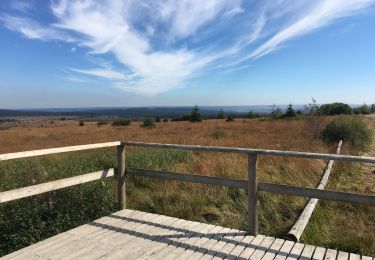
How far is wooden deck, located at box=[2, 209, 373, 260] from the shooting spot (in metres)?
3.89

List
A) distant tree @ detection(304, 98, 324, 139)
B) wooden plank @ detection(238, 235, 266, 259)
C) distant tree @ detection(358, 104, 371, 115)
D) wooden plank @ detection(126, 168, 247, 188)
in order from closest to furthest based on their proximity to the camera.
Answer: wooden plank @ detection(238, 235, 266, 259)
wooden plank @ detection(126, 168, 247, 188)
distant tree @ detection(304, 98, 324, 139)
distant tree @ detection(358, 104, 371, 115)

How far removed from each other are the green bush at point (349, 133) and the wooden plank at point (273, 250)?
13.5 metres

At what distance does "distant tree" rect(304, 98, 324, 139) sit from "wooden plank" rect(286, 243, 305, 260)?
52.5 feet

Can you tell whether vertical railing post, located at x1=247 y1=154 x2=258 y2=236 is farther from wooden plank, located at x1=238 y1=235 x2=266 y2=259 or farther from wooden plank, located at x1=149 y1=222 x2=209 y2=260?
wooden plank, located at x1=149 y1=222 x2=209 y2=260

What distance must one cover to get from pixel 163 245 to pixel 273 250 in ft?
4.12

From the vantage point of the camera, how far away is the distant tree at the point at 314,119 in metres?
19.7

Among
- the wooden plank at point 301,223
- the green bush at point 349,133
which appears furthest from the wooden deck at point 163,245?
the green bush at point 349,133

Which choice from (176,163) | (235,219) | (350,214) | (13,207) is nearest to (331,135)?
(176,163)

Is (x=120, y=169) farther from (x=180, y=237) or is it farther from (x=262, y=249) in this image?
(x=262, y=249)

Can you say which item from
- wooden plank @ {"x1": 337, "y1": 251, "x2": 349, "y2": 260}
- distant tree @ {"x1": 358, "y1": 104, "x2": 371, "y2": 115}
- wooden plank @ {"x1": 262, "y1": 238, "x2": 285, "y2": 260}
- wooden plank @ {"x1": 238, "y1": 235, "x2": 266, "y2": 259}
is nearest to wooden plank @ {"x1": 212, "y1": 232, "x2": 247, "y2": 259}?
wooden plank @ {"x1": 238, "y1": 235, "x2": 266, "y2": 259}

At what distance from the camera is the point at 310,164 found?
1007 centimetres

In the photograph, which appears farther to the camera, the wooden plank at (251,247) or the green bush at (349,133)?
the green bush at (349,133)

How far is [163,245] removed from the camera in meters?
4.20

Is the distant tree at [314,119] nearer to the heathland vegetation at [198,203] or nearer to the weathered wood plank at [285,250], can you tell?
the heathland vegetation at [198,203]
